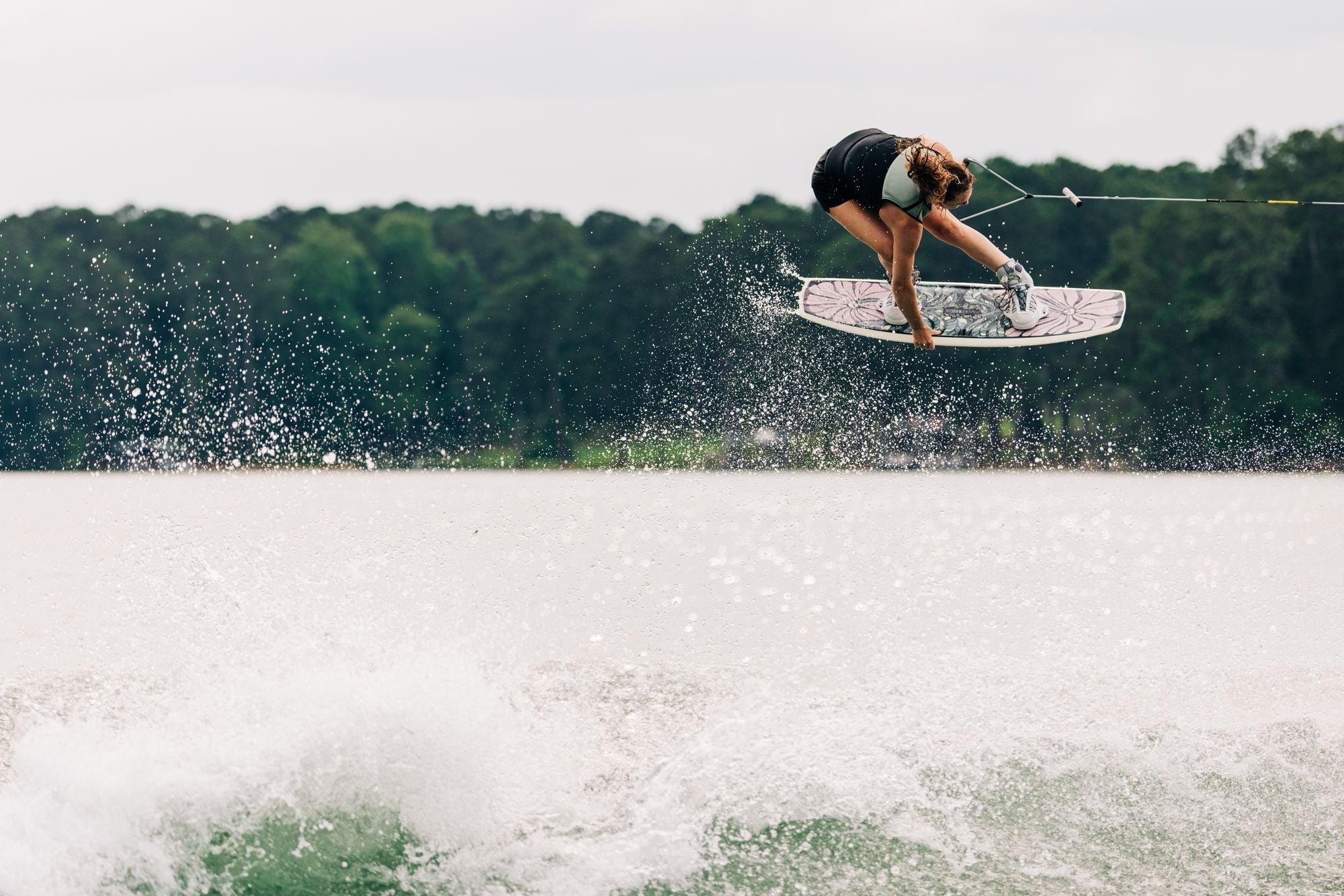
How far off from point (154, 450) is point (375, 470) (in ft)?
48.2

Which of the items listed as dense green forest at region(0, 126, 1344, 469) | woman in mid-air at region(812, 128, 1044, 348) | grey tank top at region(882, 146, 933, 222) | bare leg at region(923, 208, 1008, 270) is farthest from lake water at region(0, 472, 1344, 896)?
dense green forest at region(0, 126, 1344, 469)

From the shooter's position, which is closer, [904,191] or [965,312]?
[904,191]

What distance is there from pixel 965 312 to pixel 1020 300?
0.65m

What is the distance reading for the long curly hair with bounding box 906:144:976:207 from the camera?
783cm

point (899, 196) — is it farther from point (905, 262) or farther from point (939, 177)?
point (905, 262)

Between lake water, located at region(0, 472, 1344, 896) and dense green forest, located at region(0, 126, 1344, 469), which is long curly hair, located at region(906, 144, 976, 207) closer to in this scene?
lake water, located at region(0, 472, 1344, 896)

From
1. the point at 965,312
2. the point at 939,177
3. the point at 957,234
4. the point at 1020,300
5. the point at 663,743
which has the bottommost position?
the point at 663,743

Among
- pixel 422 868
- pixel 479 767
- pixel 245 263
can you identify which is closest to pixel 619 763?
pixel 479 767

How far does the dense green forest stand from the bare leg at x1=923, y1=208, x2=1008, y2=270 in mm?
35238

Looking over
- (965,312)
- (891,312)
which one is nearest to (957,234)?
(891,312)

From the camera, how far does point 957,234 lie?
27.0 ft

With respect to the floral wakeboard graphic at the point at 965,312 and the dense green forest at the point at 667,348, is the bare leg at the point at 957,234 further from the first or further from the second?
the dense green forest at the point at 667,348

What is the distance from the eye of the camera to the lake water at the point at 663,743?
6359 mm

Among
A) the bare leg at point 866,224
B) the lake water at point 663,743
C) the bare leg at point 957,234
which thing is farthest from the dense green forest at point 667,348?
the bare leg at point 866,224
